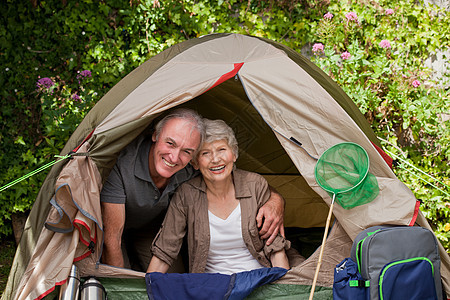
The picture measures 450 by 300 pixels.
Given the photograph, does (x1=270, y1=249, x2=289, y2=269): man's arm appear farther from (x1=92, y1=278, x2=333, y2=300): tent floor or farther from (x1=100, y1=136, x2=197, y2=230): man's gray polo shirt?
(x1=100, y1=136, x2=197, y2=230): man's gray polo shirt

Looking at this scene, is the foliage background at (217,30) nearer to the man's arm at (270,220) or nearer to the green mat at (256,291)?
the man's arm at (270,220)

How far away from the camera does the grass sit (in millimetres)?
3432

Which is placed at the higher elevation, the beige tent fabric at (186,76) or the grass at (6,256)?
the beige tent fabric at (186,76)

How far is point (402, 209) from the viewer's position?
1996 mm

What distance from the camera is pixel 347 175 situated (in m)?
2.07

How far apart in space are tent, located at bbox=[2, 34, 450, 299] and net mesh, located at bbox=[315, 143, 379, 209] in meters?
0.04

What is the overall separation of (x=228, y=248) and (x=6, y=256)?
214 centimetres

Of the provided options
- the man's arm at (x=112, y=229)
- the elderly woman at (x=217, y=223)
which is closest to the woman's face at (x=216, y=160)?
the elderly woman at (x=217, y=223)

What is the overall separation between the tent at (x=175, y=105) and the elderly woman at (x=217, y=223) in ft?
0.74

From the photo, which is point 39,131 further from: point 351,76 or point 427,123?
point 427,123

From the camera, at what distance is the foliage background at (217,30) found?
3.74m

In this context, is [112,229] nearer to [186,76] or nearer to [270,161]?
[186,76]

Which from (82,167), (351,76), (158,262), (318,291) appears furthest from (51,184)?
(351,76)

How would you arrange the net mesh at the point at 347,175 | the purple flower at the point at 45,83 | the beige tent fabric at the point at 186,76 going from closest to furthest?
the net mesh at the point at 347,175
the beige tent fabric at the point at 186,76
the purple flower at the point at 45,83
